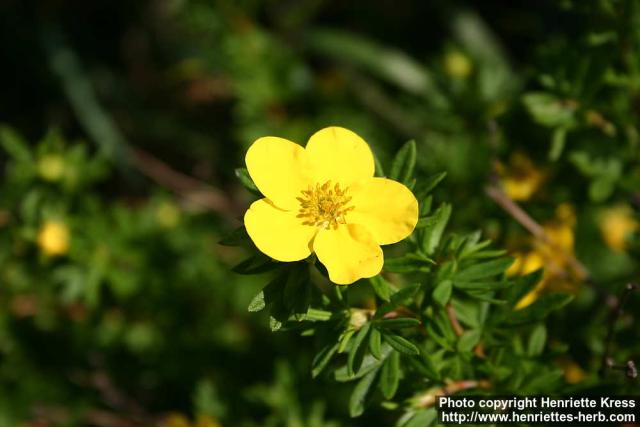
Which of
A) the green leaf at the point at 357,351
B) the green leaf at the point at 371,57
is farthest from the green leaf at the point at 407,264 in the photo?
the green leaf at the point at 371,57

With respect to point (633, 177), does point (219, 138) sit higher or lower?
higher

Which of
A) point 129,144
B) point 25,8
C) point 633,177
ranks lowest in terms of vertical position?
point 633,177

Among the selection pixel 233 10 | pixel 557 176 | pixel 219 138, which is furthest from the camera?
pixel 219 138

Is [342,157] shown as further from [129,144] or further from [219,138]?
[129,144]

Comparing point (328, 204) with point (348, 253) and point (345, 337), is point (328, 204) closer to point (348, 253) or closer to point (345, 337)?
point (348, 253)

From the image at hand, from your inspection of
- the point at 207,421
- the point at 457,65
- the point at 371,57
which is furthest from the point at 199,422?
the point at 371,57

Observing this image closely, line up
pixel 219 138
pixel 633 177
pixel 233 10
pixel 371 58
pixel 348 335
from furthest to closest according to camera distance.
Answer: pixel 219 138
pixel 371 58
pixel 233 10
pixel 633 177
pixel 348 335

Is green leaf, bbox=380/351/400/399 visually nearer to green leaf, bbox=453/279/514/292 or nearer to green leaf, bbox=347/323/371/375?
green leaf, bbox=347/323/371/375

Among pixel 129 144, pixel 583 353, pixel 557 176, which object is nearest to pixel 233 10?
pixel 129 144
